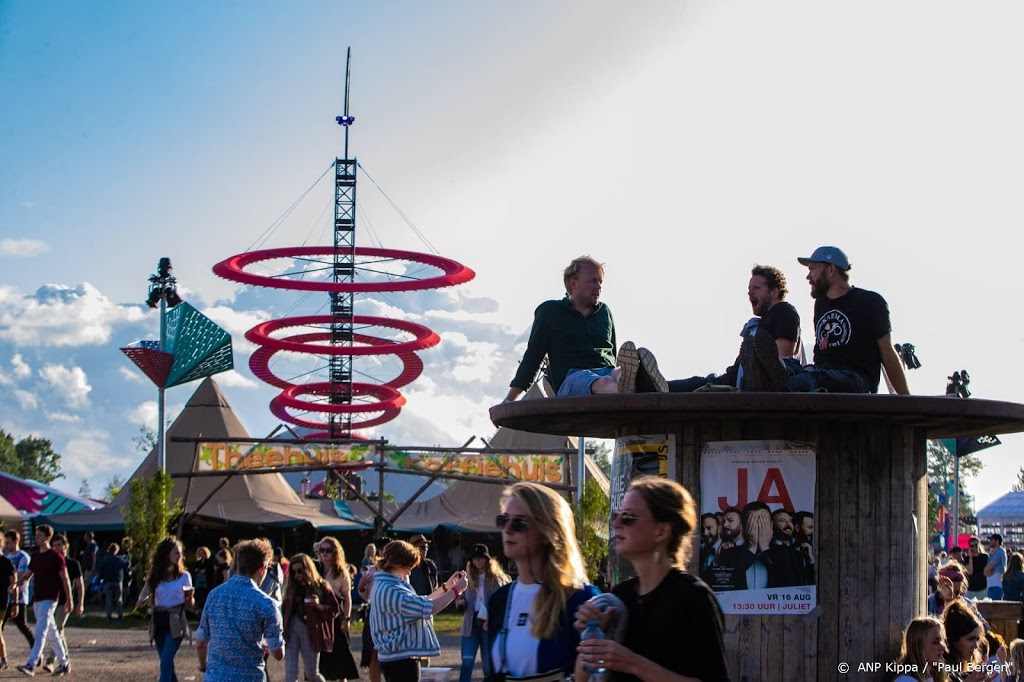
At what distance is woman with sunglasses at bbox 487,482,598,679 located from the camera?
15.4 ft

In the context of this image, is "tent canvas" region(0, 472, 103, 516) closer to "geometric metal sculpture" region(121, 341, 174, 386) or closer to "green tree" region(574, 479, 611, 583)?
"geometric metal sculpture" region(121, 341, 174, 386)

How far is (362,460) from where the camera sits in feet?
106

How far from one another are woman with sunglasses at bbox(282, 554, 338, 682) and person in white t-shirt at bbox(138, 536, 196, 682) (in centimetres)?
99

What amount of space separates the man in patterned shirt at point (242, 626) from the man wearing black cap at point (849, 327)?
3.81 m

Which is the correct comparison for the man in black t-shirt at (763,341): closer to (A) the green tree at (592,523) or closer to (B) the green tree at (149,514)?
(A) the green tree at (592,523)

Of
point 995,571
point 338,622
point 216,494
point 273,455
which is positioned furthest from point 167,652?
point 216,494

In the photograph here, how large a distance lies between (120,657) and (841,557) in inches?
528

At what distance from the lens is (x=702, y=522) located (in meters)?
7.93

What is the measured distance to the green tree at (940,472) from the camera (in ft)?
138

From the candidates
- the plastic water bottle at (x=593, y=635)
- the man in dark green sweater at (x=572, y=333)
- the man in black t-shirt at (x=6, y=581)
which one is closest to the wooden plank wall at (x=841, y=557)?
the man in dark green sweater at (x=572, y=333)

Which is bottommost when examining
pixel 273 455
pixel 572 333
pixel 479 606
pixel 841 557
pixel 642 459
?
pixel 479 606

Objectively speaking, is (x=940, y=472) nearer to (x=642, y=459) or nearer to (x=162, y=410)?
(x=162, y=410)

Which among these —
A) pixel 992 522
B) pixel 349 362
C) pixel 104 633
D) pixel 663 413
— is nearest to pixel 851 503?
pixel 663 413

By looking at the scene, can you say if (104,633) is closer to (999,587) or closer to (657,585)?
(999,587)
